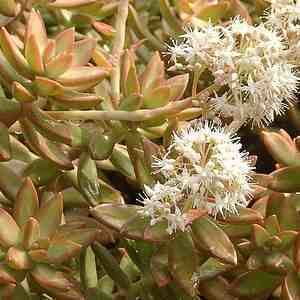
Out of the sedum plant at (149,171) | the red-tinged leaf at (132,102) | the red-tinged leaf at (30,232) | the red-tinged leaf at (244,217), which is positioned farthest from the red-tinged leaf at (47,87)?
the red-tinged leaf at (244,217)

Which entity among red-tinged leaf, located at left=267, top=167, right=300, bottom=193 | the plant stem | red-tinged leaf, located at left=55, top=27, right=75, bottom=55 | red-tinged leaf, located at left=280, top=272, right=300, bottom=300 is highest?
red-tinged leaf, located at left=55, top=27, right=75, bottom=55

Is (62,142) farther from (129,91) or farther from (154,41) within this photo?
(154,41)

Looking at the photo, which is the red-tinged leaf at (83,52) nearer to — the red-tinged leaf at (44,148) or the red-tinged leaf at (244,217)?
the red-tinged leaf at (44,148)

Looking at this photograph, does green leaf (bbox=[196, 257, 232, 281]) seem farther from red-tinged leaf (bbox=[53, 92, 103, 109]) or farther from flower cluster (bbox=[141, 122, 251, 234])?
red-tinged leaf (bbox=[53, 92, 103, 109])

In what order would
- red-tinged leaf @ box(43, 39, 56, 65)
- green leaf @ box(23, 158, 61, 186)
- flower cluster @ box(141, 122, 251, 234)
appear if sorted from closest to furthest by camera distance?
flower cluster @ box(141, 122, 251, 234), red-tinged leaf @ box(43, 39, 56, 65), green leaf @ box(23, 158, 61, 186)

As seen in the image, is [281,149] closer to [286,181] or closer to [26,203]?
[286,181]

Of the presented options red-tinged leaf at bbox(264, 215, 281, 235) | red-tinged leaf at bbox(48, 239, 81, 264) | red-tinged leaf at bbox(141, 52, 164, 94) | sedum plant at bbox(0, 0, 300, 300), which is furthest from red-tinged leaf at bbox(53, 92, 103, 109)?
red-tinged leaf at bbox(264, 215, 281, 235)

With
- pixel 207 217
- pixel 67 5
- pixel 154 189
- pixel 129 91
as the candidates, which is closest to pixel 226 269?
pixel 207 217
